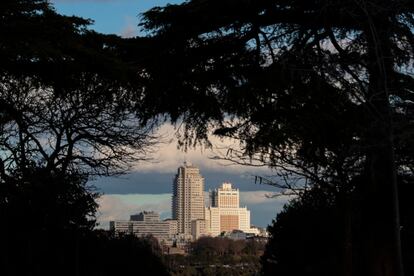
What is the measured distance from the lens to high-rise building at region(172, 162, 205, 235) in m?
31.6

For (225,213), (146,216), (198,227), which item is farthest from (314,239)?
(225,213)

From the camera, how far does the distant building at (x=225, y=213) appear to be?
38.7 m

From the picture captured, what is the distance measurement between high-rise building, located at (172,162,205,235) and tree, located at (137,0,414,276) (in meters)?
12.9

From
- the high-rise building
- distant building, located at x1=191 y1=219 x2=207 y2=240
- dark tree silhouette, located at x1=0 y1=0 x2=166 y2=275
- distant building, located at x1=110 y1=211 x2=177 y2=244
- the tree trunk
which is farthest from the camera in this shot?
distant building, located at x1=191 y1=219 x2=207 y2=240

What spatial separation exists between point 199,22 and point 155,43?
126 cm

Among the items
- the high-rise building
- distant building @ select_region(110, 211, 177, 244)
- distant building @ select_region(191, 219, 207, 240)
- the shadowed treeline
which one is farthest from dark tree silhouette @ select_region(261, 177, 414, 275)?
distant building @ select_region(191, 219, 207, 240)

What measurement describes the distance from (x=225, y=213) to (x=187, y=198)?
7.59m

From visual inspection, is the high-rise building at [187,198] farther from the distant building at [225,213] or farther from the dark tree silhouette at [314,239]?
the dark tree silhouette at [314,239]

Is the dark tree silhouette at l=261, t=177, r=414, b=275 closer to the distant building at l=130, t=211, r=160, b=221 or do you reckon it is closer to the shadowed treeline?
the shadowed treeline

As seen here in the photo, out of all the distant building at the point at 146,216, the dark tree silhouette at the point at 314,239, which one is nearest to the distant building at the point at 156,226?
the distant building at the point at 146,216

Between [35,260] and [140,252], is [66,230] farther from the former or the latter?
[140,252]

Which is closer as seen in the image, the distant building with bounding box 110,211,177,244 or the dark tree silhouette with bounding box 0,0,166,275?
the dark tree silhouette with bounding box 0,0,166,275

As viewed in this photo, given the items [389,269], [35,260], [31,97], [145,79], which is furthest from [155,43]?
[389,269]

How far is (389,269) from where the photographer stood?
1391 cm
